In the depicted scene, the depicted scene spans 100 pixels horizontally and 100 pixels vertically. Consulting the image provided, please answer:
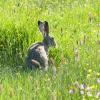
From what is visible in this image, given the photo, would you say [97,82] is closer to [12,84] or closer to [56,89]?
[56,89]

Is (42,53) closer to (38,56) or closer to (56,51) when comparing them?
(38,56)

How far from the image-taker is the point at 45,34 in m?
6.94

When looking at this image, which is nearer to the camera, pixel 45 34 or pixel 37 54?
pixel 37 54

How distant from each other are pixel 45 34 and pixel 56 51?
295 mm

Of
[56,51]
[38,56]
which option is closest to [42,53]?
[38,56]

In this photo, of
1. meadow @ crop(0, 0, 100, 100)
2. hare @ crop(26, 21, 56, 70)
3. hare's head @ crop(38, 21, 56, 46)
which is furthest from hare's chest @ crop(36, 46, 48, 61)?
hare's head @ crop(38, 21, 56, 46)

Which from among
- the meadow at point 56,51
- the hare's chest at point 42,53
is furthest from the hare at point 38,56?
the meadow at point 56,51

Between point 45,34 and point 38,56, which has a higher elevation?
point 45,34

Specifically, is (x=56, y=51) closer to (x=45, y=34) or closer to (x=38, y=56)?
(x=45, y=34)

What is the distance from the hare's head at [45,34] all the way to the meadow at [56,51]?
12 cm

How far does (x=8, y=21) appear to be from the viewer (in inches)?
293

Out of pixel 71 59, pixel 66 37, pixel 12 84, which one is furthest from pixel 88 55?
pixel 12 84

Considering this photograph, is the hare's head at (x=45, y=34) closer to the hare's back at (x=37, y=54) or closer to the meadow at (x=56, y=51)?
the meadow at (x=56, y=51)

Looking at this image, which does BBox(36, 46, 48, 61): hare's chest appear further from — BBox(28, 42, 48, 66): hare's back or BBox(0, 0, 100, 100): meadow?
BBox(0, 0, 100, 100): meadow
